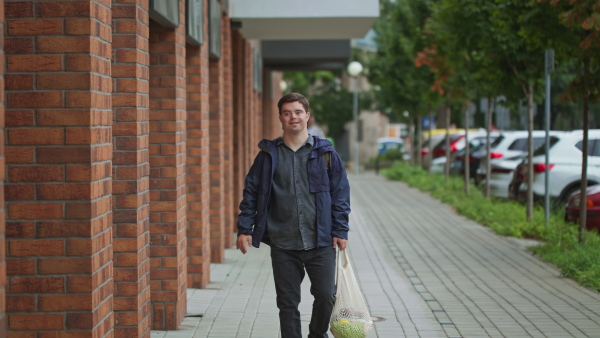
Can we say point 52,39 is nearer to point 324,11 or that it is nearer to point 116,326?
point 116,326

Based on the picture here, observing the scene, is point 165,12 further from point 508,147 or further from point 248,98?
point 508,147

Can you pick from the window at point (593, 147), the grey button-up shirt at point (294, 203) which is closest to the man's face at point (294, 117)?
the grey button-up shirt at point (294, 203)

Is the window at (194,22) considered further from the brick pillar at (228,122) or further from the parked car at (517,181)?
the parked car at (517,181)

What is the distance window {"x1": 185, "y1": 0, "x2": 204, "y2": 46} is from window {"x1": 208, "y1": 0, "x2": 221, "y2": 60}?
73cm

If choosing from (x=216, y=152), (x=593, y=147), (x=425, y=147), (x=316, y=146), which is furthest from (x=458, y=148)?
(x=316, y=146)

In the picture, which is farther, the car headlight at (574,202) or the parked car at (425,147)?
the parked car at (425,147)

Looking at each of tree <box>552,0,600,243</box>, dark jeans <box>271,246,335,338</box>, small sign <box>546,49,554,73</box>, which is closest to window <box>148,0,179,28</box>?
dark jeans <box>271,246,335,338</box>

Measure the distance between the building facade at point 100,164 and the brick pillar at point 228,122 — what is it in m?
1.66

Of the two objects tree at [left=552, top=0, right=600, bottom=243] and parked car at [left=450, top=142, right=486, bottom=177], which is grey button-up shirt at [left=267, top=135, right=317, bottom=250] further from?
parked car at [left=450, top=142, right=486, bottom=177]

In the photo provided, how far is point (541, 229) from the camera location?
46.1 ft

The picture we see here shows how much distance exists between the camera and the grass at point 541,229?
34.1 feet

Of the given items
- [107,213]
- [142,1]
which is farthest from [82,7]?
[142,1]

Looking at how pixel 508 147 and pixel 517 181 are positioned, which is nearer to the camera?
pixel 517 181

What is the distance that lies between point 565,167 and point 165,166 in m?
10.0
